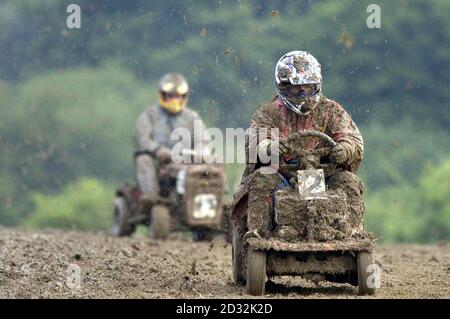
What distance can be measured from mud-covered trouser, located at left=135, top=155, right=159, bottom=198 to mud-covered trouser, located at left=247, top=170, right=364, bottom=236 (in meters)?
7.94

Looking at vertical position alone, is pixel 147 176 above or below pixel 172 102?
below

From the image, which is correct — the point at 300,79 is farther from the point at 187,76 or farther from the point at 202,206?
the point at 187,76

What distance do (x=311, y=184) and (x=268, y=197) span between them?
37cm

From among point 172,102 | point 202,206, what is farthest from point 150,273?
point 172,102

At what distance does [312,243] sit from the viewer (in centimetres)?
1010

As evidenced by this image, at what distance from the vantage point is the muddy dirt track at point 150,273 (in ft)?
34.4

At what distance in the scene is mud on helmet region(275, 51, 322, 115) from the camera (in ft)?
35.8

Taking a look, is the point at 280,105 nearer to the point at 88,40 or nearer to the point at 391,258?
the point at 391,258

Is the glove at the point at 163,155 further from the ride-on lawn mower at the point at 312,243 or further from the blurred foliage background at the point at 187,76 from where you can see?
the blurred foliage background at the point at 187,76

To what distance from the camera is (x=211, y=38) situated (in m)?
37.4

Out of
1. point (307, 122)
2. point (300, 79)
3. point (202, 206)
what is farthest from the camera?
point (202, 206)

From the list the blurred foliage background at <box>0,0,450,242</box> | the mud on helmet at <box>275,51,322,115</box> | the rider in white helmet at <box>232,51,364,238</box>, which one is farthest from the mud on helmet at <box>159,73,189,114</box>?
the blurred foliage background at <box>0,0,450,242</box>
